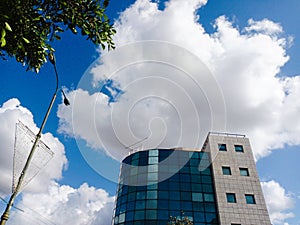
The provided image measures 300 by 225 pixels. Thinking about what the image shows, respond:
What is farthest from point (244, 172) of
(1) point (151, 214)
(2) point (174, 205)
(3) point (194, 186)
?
(1) point (151, 214)

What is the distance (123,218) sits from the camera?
30.3m

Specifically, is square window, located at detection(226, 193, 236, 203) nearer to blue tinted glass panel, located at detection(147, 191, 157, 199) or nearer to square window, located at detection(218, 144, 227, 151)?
square window, located at detection(218, 144, 227, 151)

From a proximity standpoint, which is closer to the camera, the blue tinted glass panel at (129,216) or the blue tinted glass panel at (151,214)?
the blue tinted glass panel at (151,214)

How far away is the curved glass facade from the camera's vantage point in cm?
2908

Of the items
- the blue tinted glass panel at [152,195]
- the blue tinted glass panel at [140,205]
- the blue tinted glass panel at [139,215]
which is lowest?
the blue tinted glass panel at [139,215]

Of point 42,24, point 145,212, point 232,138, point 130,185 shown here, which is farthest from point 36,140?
point 232,138

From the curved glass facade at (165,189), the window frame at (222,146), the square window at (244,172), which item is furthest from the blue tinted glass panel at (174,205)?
the window frame at (222,146)

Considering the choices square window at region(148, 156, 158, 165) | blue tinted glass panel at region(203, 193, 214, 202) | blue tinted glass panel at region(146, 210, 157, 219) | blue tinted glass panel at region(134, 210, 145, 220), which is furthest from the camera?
square window at region(148, 156, 158, 165)

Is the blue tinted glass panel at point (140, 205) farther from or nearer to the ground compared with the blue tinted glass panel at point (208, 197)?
nearer to the ground

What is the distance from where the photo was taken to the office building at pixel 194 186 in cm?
2906

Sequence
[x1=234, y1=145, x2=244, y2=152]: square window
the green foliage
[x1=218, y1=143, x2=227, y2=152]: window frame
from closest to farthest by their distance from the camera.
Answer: the green foliage < [x1=218, y1=143, x2=227, y2=152]: window frame < [x1=234, y1=145, x2=244, y2=152]: square window

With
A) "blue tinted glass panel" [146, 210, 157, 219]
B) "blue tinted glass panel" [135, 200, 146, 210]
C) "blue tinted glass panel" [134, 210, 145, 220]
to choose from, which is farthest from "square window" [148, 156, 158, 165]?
"blue tinted glass panel" [134, 210, 145, 220]

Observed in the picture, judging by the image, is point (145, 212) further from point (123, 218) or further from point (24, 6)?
point (24, 6)

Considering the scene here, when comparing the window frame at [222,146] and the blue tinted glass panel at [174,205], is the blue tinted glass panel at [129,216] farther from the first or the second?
the window frame at [222,146]
